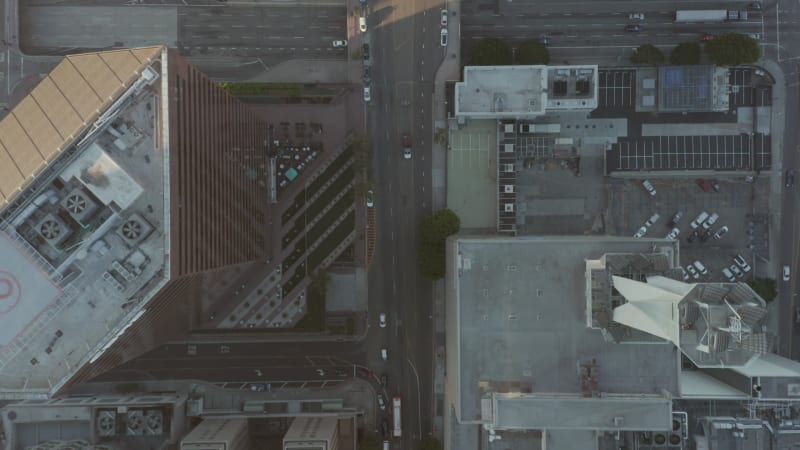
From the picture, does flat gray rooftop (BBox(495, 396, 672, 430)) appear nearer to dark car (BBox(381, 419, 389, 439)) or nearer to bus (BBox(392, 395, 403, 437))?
bus (BBox(392, 395, 403, 437))

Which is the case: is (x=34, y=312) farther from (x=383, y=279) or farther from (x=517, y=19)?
(x=517, y=19)

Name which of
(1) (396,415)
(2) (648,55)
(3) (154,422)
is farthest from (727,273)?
(3) (154,422)

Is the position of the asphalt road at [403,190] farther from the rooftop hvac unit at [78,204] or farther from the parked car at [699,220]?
the parked car at [699,220]

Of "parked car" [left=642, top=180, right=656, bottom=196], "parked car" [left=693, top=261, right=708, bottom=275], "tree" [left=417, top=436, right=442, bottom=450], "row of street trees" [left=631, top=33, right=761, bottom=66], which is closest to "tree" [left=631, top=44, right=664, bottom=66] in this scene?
"row of street trees" [left=631, top=33, right=761, bottom=66]


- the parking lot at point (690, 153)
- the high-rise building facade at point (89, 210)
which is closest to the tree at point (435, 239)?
the parking lot at point (690, 153)

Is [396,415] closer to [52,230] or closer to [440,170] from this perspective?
[440,170]
